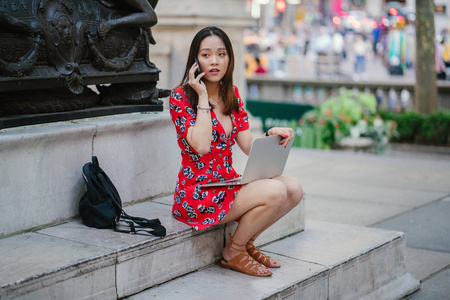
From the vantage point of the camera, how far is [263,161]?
4137 millimetres

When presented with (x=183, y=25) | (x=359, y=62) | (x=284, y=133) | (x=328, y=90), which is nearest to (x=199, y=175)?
(x=284, y=133)

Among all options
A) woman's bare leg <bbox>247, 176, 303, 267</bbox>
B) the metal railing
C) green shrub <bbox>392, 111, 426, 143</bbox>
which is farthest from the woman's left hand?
the metal railing

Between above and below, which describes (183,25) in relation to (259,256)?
above

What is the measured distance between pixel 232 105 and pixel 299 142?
715 centimetres

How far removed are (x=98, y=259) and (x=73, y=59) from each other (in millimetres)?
1520

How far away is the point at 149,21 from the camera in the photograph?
16.6 feet

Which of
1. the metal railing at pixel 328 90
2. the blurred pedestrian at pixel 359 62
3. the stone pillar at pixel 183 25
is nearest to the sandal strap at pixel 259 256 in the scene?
the stone pillar at pixel 183 25

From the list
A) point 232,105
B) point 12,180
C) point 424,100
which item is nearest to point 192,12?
point 232,105

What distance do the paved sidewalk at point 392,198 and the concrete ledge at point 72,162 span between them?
2.00 m

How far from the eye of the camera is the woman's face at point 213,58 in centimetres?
418

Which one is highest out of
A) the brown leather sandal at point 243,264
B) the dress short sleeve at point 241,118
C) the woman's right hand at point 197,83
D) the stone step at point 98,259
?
the woman's right hand at point 197,83

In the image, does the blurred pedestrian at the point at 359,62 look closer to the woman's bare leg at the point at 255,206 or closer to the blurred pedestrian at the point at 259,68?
the blurred pedestrian at the point at 259,68

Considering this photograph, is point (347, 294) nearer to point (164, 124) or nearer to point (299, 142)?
point (164, 124)

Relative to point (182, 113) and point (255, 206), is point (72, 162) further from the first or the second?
point (255, 206)
